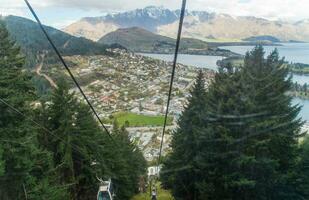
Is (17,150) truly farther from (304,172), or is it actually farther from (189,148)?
(304,172)

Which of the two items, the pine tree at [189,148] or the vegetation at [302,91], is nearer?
the pine tree at [189,148]

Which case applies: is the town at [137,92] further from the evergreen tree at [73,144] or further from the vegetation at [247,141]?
the vegetation at [247,141]

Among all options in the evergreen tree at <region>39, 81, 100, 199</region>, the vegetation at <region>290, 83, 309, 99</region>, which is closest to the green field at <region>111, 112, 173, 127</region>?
the vegetation at <region>290, 83, 309, 99</region>

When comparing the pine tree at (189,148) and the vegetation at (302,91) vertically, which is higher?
the pine tree at (189,148)

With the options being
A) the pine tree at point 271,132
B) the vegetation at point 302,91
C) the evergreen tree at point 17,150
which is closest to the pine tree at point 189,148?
the pine tree at point 271,132

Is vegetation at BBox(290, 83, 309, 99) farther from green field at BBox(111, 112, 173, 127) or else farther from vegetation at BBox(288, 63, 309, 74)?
green field at BBox(111, 112, 173, 127)

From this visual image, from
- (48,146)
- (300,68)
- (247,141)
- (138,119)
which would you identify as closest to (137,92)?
(138,119)
